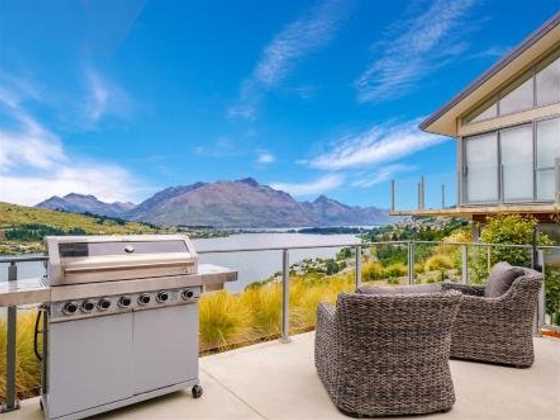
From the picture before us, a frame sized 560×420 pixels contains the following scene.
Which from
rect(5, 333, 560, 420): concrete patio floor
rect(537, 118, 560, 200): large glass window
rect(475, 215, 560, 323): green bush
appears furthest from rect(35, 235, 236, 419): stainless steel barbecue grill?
rect(537, 118, 560, 200): large glass window

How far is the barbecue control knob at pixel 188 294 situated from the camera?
9.70 feet

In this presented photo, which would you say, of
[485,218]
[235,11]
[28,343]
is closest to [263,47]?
[235,11]

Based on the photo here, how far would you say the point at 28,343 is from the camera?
10.3ft

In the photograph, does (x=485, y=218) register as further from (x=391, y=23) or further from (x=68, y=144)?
(x=68, y=144)

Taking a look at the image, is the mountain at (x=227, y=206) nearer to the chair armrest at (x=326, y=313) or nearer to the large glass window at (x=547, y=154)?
the chair armrest at (x=326, y=313)

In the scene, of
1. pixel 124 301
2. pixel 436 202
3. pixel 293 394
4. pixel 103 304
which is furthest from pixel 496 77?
pixel 103 304

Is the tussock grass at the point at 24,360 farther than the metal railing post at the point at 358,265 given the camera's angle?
No

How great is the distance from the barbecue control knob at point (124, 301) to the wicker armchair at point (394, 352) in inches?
53.2

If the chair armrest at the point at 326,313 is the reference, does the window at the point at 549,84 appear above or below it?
above

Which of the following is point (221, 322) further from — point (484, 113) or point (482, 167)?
point (484, 113)

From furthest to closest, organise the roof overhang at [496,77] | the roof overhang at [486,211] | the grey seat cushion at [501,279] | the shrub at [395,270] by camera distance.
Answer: the roof overhang at [496,77], the roof overhang at [486,211], the shrub at [395,270], the grey seat cushion at [501,279]

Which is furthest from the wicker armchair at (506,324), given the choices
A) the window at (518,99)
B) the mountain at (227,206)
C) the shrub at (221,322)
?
the window at (518,99)

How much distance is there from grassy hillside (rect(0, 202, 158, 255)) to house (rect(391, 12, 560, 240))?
A: 862 centimetres

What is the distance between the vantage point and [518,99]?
33.8ft
